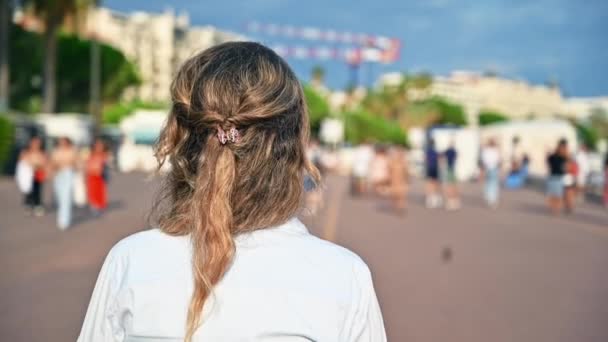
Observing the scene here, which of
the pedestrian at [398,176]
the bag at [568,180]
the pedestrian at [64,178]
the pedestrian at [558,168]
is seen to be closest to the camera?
the pedestrian at [64,178]

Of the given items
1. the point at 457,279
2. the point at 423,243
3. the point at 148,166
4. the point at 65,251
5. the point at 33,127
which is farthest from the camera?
the point at 148,166

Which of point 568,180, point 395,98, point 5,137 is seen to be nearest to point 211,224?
point 568,180

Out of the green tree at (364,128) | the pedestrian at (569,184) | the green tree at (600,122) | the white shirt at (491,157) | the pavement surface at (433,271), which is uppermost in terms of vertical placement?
the green tree at (600,122)

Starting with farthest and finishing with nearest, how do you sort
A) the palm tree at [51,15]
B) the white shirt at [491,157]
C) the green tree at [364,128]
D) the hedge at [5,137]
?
the green tree at [364,128]
the palm tree at [51,15]
the hedge at [5,137]
the white shirt at [491,157]

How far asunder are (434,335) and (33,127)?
28.7 m

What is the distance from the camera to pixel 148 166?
42.6 metres

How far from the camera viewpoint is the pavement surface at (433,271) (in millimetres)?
6184

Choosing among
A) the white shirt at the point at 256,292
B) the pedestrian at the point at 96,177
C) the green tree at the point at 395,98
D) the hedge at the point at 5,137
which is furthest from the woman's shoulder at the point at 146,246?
the green tree at the point at 395,98

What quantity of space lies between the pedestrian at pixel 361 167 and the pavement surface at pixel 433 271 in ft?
21.0

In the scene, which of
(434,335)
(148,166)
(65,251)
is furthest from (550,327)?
(148,166)

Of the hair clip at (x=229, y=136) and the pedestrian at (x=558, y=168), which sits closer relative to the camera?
the hair clip at (x=229, y=136)

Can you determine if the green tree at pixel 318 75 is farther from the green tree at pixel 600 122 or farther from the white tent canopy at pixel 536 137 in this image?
the white tent canopy at pixel 536 137

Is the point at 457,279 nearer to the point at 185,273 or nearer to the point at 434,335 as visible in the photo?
the point at 434,335

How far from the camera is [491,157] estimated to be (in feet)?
68.6
